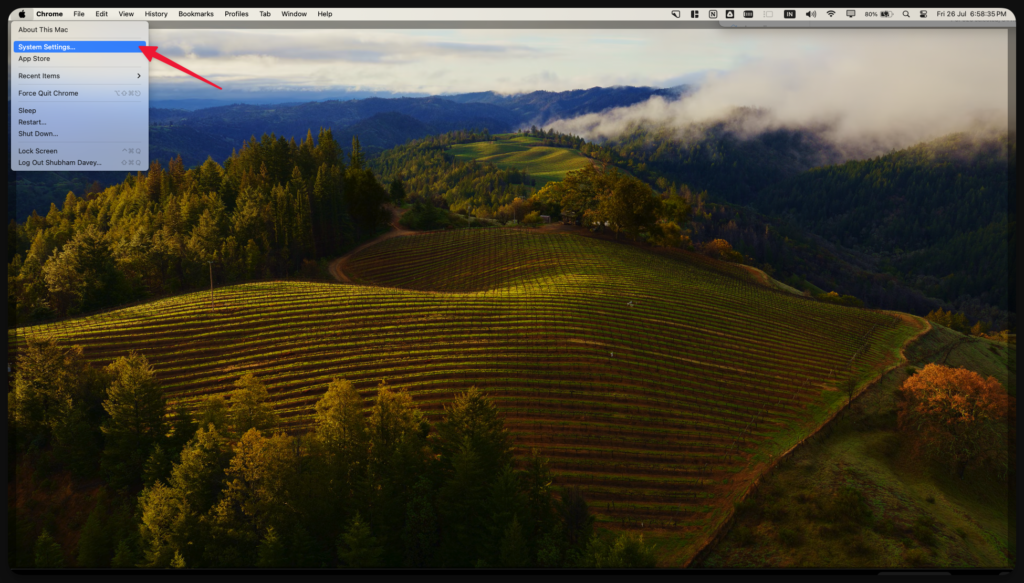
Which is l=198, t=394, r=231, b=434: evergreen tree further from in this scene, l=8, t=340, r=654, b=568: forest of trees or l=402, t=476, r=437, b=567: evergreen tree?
l=402, t=476, r=437, b=567: evergreen tree

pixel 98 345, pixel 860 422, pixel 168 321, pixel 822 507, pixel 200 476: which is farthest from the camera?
pixel 168 321

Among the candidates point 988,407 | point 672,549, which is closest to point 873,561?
point 672,549

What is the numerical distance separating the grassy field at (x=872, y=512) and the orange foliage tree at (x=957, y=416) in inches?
39.6

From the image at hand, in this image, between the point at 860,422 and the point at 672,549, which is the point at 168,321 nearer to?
the point at 672,549

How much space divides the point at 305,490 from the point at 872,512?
22265mm

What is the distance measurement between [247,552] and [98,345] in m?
27.0

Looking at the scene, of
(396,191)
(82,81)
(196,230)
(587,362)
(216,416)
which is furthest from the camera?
(396,191)

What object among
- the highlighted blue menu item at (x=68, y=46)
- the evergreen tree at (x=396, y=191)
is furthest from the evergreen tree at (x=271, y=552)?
the evergreen tree at (x=396, y=191)

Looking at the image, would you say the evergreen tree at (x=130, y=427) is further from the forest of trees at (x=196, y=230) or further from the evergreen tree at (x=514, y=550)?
the forest of trees at (x=196, y=230)

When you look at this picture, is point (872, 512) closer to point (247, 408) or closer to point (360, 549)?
point (360, 549)

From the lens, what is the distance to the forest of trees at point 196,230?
145ft

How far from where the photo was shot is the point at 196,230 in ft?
175

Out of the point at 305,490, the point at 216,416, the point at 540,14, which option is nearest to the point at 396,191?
the point at 216,416

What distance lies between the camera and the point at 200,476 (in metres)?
18.1
